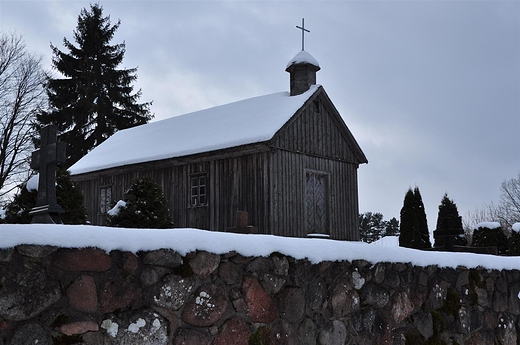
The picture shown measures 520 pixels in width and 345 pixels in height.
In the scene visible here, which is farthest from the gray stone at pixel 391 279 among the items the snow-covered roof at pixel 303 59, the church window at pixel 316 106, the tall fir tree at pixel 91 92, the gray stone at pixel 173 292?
the tall fir tree at pixel 91 92

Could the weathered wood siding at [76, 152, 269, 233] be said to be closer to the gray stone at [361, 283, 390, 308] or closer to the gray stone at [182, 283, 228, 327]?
the gray stone at [361, 283, 390, 308]

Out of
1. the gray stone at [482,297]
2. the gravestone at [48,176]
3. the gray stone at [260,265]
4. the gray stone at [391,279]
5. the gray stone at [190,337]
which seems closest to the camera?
the gray stone at [190,337]

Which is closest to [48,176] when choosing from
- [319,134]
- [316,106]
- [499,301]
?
[499,301]

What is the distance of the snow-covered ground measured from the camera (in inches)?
132

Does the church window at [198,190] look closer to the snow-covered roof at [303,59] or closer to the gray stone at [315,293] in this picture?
the snow-covered roof at [303,59]

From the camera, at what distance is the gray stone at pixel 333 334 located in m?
4.78

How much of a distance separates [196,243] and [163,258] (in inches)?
10.2

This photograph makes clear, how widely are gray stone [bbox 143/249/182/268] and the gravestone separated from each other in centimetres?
376

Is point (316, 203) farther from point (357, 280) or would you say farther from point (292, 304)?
point (292, 304)

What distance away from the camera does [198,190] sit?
17.7 metres

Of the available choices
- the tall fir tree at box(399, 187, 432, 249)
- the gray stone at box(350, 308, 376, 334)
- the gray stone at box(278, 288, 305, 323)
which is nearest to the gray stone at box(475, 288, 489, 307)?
the gray stone at box(350, 308, 376, 334)

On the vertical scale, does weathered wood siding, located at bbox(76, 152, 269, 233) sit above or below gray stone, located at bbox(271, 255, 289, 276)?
above

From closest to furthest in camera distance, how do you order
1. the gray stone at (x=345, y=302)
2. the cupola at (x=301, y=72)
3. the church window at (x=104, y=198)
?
1. the gray stone at (x=345, y=302)
2. the cupola at (x=301, y=72)
3. the church window at (x=104, y=198)

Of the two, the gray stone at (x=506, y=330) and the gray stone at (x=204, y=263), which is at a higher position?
the gray stone at (x=204, y=263)
